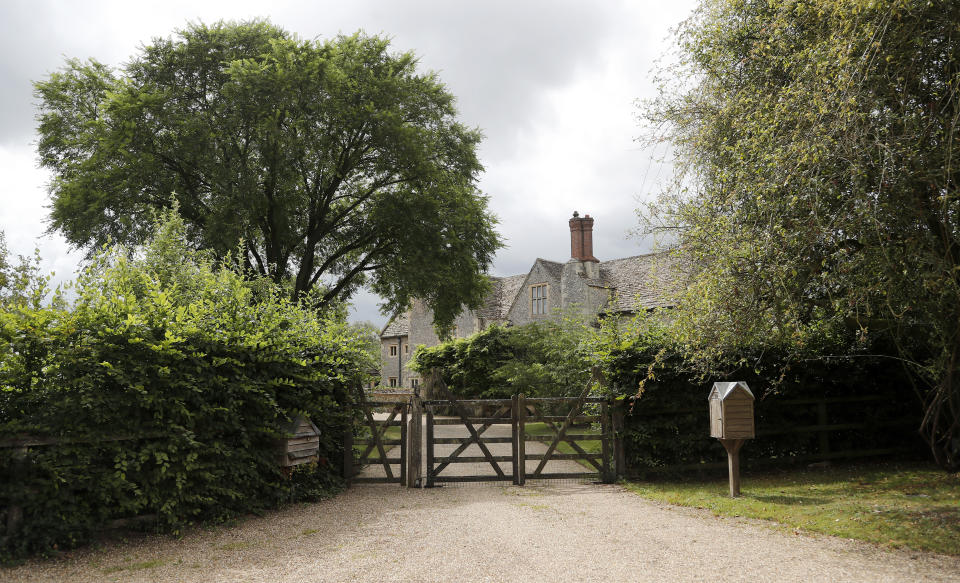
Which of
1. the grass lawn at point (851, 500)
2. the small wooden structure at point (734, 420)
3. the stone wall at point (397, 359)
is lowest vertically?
the grass lawn at point (851, 500)

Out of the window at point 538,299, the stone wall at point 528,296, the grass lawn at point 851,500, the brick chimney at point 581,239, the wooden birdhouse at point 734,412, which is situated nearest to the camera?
the grass lawn at point 851,500

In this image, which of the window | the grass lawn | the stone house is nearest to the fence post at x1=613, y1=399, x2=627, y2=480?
the grass lawn

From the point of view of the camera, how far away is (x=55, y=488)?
23.1 ft

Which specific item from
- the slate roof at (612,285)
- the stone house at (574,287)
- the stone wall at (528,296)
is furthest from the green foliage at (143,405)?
the stone wall at (528,296)

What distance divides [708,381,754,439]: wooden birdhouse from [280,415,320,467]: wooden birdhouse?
20.9 ft

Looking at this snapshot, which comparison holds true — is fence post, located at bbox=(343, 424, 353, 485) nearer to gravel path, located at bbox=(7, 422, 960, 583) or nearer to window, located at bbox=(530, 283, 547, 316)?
gravel path, located at bbox=(7, 422, 960, 583)

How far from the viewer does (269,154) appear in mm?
21672

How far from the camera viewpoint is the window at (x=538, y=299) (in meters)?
35.8

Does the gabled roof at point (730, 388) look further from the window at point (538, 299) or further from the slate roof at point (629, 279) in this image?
the window at point (538, 299)

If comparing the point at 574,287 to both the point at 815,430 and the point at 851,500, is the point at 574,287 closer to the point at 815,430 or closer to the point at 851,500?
the point at 815,430

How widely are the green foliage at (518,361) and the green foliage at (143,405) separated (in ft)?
21.7

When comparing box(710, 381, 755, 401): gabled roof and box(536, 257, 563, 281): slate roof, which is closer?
box(710, 381, 755, 401): gabled roof

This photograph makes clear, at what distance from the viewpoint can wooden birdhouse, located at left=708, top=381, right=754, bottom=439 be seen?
10242 mm

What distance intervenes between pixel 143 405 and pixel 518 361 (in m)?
18.0
